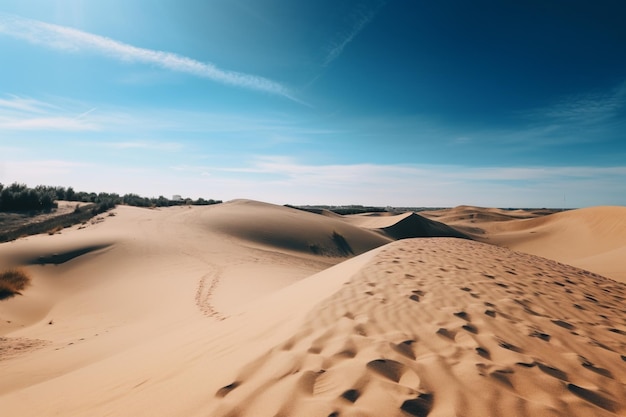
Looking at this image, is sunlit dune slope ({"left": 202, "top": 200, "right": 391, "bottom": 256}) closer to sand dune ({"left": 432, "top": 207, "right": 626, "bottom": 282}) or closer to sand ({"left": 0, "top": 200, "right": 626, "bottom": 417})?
sand ({"left": 0, "top": 200, "right": 626, "bottom": 417})

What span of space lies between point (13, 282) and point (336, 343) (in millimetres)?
10335

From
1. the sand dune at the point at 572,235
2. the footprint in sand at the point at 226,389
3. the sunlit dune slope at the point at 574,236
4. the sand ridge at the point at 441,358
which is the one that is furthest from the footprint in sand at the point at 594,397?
the sunlit dune slope at the point at 574,236

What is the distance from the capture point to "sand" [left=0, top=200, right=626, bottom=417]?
7.50 ft

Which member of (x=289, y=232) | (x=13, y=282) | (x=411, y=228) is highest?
(x=289, y=232)

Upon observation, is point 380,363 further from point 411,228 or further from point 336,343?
point 411,228

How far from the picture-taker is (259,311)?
4934mm

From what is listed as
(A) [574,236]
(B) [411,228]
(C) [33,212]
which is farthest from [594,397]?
(A) [574,236]

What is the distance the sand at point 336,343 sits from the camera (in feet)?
7.50

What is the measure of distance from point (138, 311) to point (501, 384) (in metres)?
8.24

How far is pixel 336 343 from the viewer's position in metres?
2.96

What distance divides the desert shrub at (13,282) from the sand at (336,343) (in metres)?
0.29

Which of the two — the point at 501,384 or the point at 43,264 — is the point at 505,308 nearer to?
the point at 501,384

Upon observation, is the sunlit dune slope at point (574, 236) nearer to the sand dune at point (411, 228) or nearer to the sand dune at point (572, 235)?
the sand dune at point (572, 235)

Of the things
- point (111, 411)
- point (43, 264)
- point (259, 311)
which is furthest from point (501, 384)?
point (43, 264)
